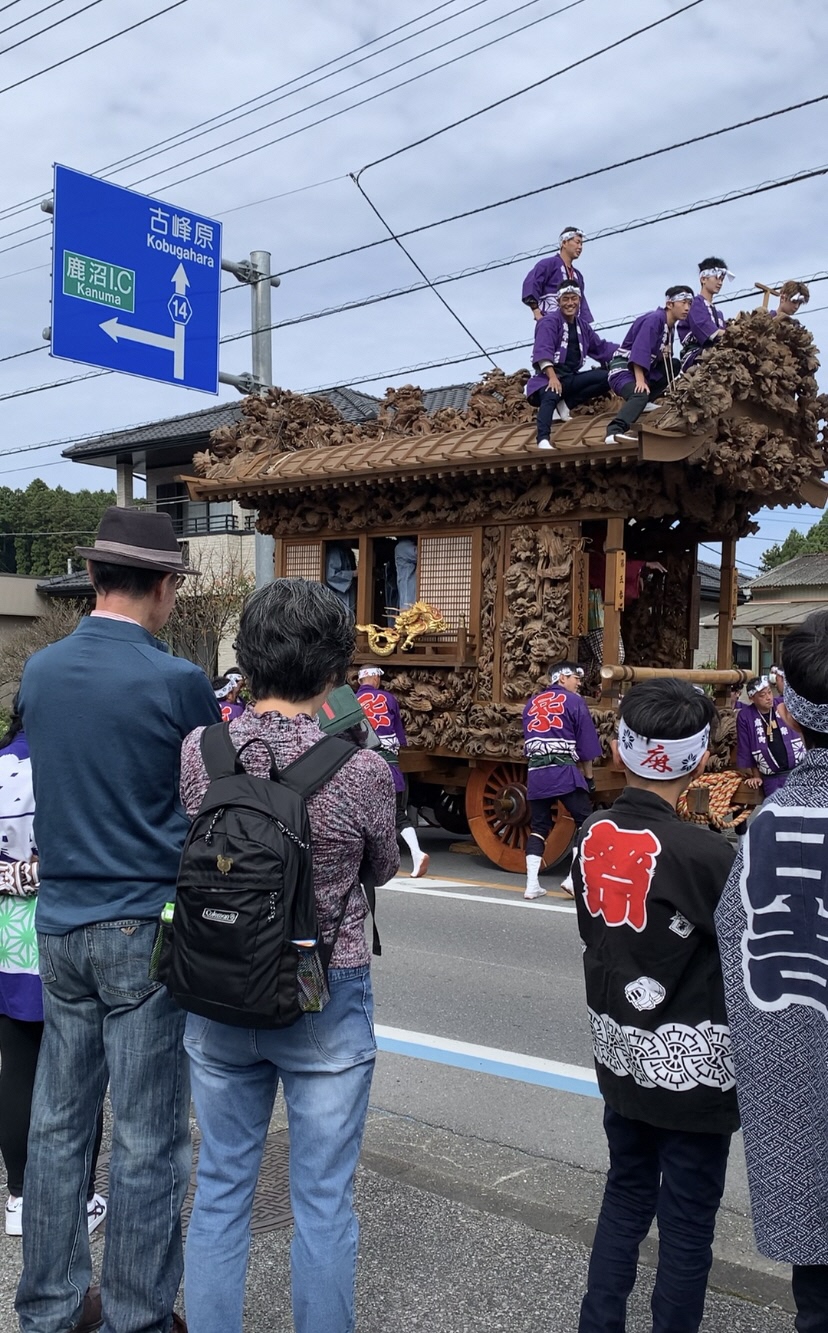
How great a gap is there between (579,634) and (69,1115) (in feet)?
26.9

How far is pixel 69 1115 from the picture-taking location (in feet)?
9.03

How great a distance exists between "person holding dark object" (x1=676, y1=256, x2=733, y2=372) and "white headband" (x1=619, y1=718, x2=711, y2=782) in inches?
311

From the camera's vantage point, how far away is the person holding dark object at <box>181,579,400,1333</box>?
7.93 feet

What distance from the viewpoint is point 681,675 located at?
9883 mm

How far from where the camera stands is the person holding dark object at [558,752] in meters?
9.23

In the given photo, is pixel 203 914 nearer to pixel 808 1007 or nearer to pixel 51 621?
pixel 808 1007

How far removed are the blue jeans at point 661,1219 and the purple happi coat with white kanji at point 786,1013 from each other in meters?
0.31

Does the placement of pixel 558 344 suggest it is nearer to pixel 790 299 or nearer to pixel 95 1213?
pixel 790 299

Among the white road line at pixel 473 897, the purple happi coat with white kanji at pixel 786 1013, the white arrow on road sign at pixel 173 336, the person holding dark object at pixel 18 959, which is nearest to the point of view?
the purple happi coat with white kanji at pixel 786 1013

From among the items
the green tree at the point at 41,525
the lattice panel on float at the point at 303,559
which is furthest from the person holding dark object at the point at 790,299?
the green tree at the point at 41,525

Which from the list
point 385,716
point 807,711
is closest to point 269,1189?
point 807,711

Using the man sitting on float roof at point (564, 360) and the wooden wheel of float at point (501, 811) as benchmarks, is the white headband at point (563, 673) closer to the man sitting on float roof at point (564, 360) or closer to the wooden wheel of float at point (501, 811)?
the wooden wheel of float at point (501, 811)

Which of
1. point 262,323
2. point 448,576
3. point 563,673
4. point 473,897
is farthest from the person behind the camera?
point 262,323

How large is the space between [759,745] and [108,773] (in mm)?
8026
